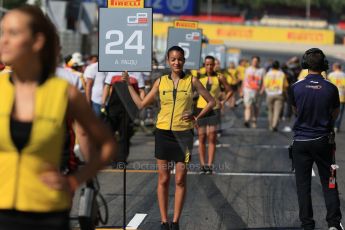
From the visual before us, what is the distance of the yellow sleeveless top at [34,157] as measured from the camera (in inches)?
137

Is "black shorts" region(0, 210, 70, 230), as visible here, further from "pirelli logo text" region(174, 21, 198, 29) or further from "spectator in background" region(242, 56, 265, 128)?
"spectator in background" region(242, 56, 265, 128)

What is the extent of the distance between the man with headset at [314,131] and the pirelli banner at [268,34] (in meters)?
68.8

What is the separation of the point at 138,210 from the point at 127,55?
177cm

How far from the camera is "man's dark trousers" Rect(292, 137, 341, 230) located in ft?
25.5

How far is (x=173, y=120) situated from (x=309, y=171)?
135 cm

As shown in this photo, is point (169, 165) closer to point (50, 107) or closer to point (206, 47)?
point (50, 107)

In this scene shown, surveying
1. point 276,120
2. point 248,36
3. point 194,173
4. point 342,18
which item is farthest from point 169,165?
point 342,18

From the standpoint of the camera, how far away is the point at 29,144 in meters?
3.46

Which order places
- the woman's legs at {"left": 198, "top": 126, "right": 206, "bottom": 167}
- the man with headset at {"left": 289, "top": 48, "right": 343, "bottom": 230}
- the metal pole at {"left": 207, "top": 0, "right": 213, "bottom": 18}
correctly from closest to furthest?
the man with headset at {"left": 289, "top": 48, "right": 343, "bottom": 230} < the woman's legs at {"left": 198, "top": 126, "right": 206, "bottom": 167} < the metal pole at {"left": 207, "top": 0, "right": 213, "bottom": 18}

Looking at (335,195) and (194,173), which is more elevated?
(335,195)

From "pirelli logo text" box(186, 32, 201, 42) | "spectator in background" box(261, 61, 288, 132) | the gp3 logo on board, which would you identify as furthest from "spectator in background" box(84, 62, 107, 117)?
the gp3 logo on board

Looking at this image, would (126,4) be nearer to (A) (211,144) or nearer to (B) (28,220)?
(A) (211,144)

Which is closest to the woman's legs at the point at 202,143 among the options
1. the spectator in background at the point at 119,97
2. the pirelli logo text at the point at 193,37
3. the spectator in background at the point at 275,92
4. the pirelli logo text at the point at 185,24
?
the spectator in background at the point at 119,97

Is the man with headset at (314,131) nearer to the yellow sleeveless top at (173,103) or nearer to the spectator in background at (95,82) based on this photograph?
the yellow sleeveless top at (173,103)
